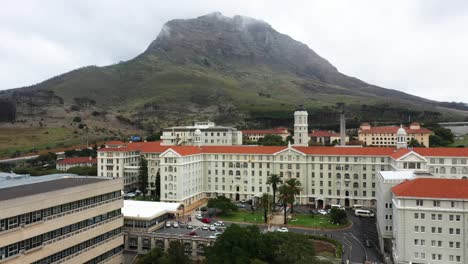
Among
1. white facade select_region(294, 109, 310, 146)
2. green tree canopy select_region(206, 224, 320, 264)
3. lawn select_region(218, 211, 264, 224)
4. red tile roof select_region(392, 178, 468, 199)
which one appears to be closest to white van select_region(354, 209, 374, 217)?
lawn select_region(218, 211, 264, 224)

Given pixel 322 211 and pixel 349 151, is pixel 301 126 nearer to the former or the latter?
pixel 349 151

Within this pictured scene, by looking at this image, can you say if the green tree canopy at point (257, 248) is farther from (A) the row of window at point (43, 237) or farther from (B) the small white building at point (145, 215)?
(B) the small white building at point (145, 215)

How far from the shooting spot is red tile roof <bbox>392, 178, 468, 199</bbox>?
4978 centimetres

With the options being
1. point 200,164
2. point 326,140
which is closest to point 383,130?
point 326,140

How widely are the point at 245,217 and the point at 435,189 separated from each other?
3766 centimetres

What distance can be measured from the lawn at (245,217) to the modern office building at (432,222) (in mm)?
29009

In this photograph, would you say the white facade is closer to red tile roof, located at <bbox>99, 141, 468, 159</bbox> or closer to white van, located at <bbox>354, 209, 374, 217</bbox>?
red tile roof, located at <bbox>99, 141, 468, 159</bbox>

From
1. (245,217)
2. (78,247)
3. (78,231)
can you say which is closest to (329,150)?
(245,217)

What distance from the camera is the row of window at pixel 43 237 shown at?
123 ft

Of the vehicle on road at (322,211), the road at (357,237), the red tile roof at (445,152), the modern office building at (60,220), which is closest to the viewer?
the modern office building at (60,220)

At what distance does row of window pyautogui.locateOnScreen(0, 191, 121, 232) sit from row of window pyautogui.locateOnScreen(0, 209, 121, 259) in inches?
73.4

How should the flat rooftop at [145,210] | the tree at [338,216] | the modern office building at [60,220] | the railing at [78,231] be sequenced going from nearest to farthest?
the modern office building at [60,220]
the railing at [78,231]
the flat rooftop at [145,210]
the tree at [338,216]

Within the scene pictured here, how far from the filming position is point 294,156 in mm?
91750

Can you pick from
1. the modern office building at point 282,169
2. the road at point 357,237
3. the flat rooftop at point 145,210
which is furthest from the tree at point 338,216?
the flat rooftop at point 145,210
